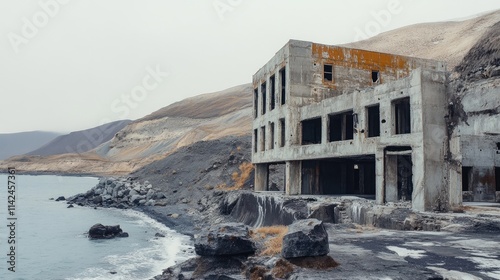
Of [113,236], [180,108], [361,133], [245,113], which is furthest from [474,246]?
[180,108]

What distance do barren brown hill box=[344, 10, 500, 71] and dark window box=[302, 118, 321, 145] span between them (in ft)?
230

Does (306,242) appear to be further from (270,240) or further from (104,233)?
(104,233)

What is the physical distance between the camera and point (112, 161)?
4833 inches

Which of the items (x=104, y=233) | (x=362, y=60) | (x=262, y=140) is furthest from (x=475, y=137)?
(x=104, y=233)

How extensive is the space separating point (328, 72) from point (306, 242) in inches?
799

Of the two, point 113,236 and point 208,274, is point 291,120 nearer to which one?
point 113,236

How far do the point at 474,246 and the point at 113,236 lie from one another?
968 inches

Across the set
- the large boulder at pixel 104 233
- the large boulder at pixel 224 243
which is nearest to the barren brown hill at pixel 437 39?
the large boulder at pixel 104 233

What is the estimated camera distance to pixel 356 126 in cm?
2152

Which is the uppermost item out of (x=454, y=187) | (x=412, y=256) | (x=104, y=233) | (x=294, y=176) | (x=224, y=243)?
(x=294, y=176)

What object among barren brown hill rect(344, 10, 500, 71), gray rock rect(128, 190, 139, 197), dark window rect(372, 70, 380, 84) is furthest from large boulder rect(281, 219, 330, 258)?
barren brown hill rect(344, 10, 500, 71)

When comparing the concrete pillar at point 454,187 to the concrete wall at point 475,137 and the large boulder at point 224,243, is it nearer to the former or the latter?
the concrete wall at point 475,137

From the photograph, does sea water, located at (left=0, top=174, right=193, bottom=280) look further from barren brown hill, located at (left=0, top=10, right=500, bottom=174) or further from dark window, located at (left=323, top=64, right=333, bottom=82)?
barren brown hill, located at (left=0, top=10, right=500, bottom=174)

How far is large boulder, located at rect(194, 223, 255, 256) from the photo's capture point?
10.5 m
